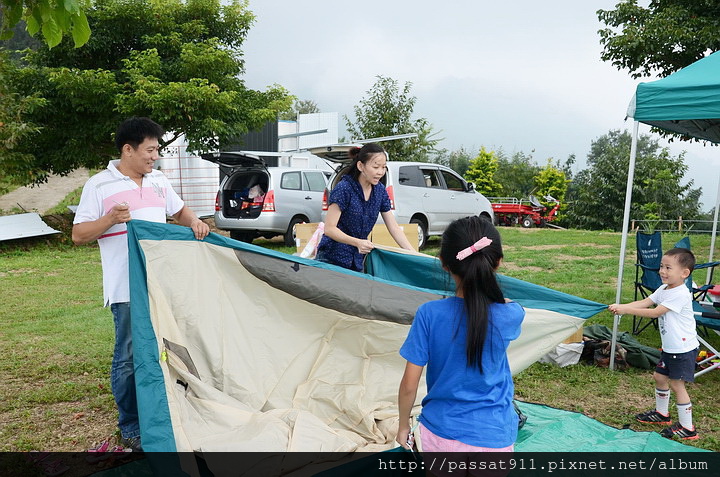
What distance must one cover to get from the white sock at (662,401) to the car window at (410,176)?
23.9 ft

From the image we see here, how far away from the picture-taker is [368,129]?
2102 centimetres

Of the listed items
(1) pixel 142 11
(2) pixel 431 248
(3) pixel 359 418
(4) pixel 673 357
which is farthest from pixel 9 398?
(1) pixel 142 11

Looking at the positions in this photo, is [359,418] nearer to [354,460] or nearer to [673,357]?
[354,460]

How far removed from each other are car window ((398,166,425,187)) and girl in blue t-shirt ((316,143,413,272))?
671cm

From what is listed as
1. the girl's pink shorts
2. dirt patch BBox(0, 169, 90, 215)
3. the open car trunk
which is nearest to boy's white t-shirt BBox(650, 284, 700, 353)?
the girl's pink shorts

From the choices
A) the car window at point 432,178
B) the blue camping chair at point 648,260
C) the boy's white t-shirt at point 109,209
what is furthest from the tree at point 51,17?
the car window at point 432,178

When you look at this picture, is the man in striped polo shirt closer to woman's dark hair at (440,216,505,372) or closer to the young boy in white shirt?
woman's dark hair at (440,216,505,372)

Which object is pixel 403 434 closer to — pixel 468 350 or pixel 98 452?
pixel 468 350

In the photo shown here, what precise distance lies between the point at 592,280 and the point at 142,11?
1031 centimetres

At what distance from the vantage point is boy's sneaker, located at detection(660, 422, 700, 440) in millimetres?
3381

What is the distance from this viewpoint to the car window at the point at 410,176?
10.6m

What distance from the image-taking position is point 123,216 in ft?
9.34

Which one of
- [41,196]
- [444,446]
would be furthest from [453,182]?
[41,196]

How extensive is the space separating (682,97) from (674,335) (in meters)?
1.74
